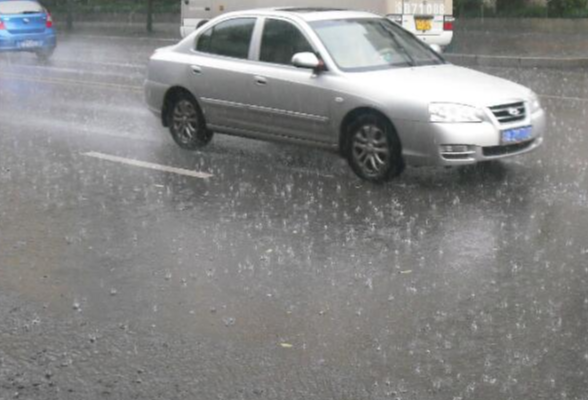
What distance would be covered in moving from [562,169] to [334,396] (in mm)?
5743

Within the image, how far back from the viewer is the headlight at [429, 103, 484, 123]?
8.76 meters

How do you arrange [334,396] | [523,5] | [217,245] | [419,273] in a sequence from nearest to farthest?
[334,396] → [419,273] → [217,245] → [523,5]

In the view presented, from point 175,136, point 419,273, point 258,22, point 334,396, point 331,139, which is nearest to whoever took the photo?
point 334,396

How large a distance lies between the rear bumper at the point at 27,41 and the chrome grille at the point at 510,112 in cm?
1671

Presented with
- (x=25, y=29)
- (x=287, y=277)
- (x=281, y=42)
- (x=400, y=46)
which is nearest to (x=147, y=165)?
(x=281, y=42)

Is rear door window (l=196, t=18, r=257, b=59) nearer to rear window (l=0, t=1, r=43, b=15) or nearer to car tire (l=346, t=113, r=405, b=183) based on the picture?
car tire (l=346, t=113, r=405, b=183)

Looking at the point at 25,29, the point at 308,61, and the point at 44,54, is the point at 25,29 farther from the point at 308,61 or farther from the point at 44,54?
the point at 308,61

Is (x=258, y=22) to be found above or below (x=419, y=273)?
above

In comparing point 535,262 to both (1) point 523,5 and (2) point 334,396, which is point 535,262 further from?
(1) point 523,5

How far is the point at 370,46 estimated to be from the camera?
9992 millimetres

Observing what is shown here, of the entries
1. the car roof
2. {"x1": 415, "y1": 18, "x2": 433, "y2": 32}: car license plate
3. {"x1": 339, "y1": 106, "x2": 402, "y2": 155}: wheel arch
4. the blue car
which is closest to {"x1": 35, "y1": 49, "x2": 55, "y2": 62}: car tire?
the blue car

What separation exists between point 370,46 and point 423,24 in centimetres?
1093

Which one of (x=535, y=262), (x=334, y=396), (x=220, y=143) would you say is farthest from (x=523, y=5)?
(x=334, y=396)

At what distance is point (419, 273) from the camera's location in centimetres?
644
